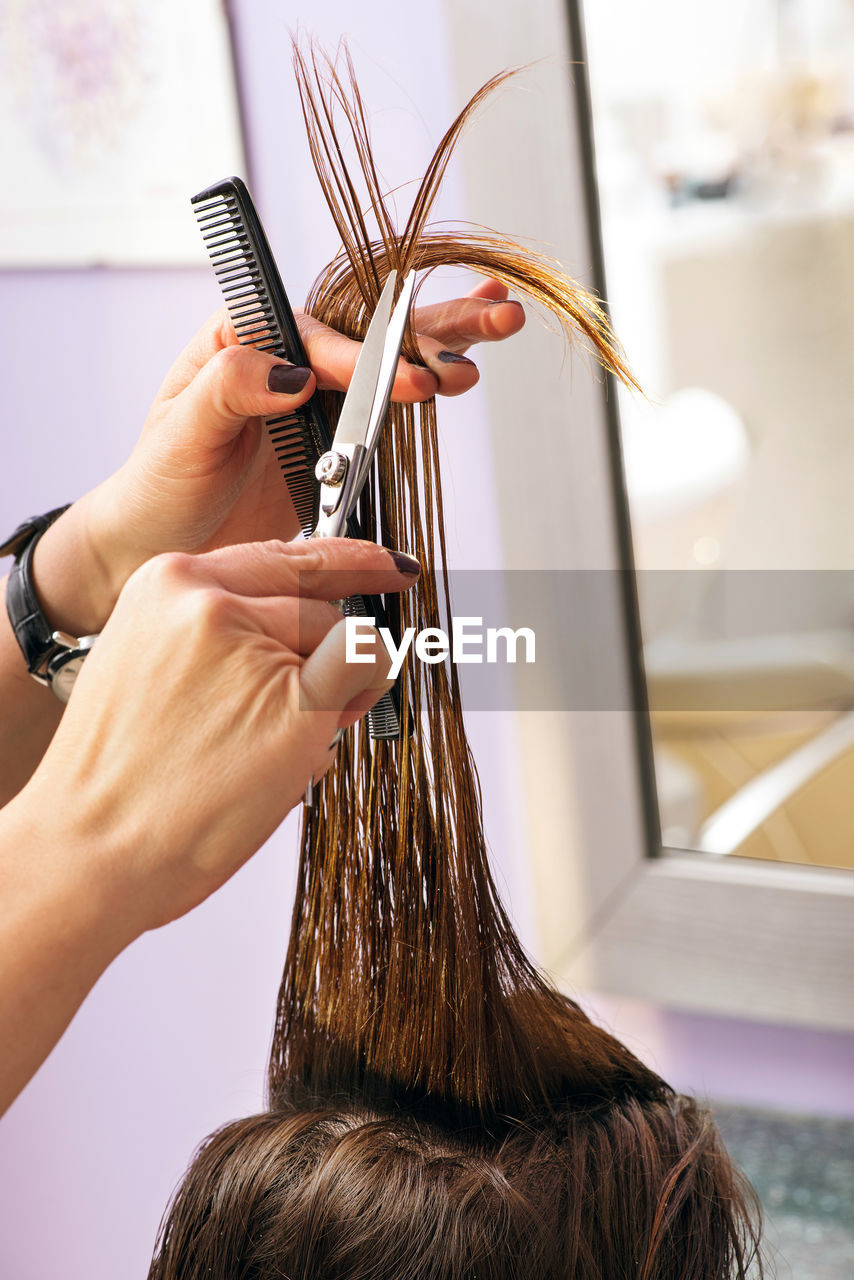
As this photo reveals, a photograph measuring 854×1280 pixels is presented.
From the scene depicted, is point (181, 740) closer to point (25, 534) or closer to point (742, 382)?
point (25, 534)

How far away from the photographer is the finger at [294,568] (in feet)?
1.50

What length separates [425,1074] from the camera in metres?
0.60

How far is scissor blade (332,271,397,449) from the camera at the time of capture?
0.51 meters

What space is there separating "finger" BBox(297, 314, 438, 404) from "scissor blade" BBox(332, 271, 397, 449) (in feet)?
Result: 0.09

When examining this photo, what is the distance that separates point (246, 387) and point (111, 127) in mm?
764

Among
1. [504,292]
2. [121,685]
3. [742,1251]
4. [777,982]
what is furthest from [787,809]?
[121,685]

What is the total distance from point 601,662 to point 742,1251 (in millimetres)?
560

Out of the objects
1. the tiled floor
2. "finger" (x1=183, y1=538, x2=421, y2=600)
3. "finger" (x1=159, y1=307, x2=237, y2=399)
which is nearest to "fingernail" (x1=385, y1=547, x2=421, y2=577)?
"finger" (x1=183, y1=538, x2=421, y2=600)

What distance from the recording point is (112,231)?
3.81ft

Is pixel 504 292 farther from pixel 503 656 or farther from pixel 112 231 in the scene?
pixel 112 231

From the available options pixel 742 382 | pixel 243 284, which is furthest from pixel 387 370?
pixel 742 382

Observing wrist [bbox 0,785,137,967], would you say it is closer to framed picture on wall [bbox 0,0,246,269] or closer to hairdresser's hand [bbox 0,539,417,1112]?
hairdresser's hand [bbox 0,539,417,1112]

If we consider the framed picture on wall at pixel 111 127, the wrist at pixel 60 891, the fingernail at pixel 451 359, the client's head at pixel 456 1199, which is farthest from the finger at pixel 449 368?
the framed picture on wall at pixel 111 127

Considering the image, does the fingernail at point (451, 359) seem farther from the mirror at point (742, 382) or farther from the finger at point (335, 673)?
the mirror at point (742, 382)
